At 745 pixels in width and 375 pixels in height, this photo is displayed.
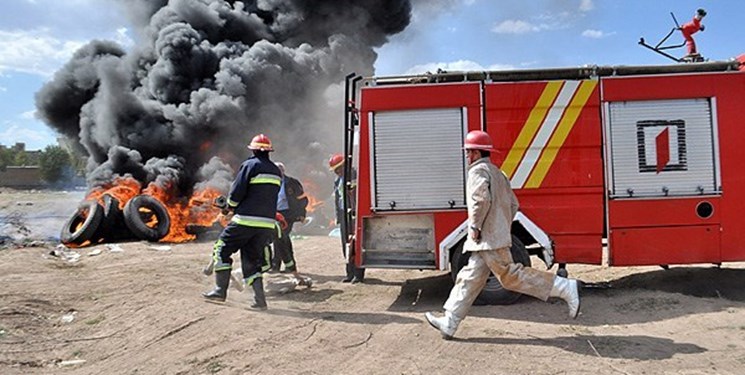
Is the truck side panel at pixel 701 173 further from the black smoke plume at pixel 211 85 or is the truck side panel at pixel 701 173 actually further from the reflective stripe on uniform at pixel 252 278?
the black smoke plume at pixel 211 85

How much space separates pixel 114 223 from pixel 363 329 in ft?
30.5

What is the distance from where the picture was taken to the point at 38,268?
830 centimetres

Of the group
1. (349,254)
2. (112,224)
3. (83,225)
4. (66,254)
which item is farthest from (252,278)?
(112,224)

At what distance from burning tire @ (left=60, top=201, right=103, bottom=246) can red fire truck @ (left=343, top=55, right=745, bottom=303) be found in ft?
27.7

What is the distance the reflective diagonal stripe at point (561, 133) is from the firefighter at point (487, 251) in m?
1.22

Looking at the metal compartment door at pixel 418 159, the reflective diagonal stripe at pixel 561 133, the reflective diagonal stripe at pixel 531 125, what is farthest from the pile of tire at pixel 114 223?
the reflective diagonal stripe at pixel 561 133

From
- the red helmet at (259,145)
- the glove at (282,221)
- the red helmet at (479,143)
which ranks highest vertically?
the red helmet at (259,145)

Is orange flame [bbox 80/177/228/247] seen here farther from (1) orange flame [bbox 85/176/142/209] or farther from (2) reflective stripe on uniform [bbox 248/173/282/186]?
(2) reflective stripe on uniform [bbox 248/173/282/186]

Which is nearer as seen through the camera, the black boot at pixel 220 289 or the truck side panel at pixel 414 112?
the black boot at pixel 220 289

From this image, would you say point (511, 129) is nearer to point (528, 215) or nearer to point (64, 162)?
point (528, 215)

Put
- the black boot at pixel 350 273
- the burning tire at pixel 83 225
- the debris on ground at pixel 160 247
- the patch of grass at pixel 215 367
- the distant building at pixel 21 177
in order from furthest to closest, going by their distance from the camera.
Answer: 1. the distant building at pixel 21 177
2. the burning tire at pixel 83 225
3. the debris on ground at pixel 160 247
4. the black boot at pixel 350 273
5. the patch of grass at pixel 215 367

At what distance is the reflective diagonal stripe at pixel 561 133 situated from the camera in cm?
586

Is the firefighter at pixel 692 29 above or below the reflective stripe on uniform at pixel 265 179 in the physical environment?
above

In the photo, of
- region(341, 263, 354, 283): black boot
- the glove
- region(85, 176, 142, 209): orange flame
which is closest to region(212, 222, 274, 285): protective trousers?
the glove
